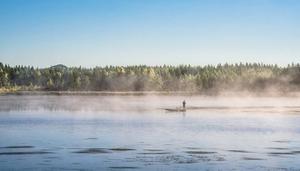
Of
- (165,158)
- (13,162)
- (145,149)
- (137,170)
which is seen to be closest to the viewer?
(137,170)

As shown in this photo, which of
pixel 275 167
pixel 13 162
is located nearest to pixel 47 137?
pixel 13 162

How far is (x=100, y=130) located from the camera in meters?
56.7

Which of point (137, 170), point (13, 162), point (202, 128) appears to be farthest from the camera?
point (202, 128)

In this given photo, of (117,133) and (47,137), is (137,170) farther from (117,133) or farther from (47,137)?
(117,133)

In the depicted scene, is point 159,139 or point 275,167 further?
point 159,139

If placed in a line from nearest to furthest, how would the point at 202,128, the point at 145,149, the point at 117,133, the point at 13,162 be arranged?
the point at 13,162 < the point at 145,149 < the point at 117,133 < the point at 202,128

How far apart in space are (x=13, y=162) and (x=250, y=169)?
13.5 meters

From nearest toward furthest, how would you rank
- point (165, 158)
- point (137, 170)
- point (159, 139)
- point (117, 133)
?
point (137, 170) < point (165, 158) < point (159, 139) < point (117, 133)

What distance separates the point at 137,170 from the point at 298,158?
439 inches

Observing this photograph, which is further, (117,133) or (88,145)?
(117,133)

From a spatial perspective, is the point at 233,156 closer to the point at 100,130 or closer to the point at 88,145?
the point at 88,145

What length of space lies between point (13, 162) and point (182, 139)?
60.4ft

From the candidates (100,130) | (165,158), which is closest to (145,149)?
(165,158)

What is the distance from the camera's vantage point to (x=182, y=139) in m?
48.1
